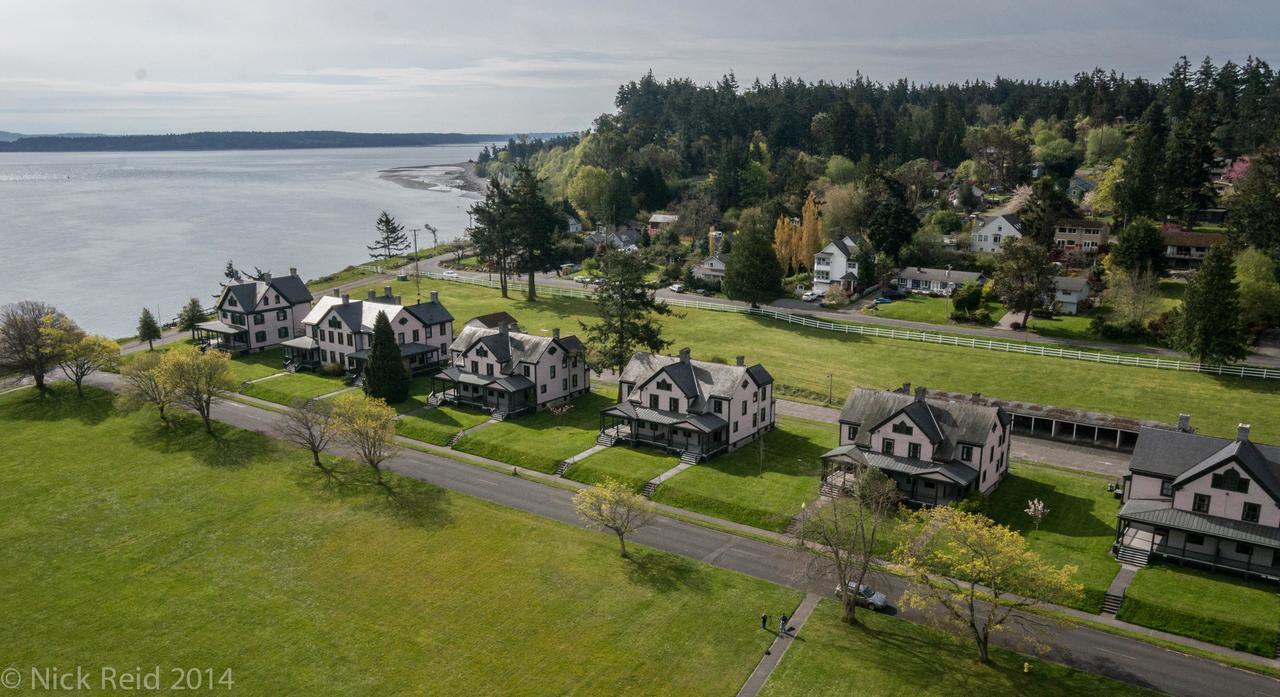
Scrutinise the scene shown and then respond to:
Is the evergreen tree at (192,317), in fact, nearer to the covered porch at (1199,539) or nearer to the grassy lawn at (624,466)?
the grassy lawn at (624,466)

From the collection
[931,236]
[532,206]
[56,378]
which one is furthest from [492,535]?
[931,236]

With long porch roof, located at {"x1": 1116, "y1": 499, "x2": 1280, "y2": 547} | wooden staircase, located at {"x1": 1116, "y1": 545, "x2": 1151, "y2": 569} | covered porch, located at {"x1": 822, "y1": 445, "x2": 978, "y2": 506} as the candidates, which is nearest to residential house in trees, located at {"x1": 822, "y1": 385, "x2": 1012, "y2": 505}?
covered porch, located at {"x1": 822, "y1": 445, "x2": 978, "y2": 506}

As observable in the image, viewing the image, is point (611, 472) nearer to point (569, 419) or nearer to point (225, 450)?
point (569, 419)

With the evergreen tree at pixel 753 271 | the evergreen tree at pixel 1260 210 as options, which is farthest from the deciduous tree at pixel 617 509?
the evergreen tree at pixel 1260 210

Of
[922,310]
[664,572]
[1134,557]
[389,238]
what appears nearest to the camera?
[1134,557]

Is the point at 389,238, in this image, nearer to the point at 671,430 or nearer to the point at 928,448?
the point at 671,430

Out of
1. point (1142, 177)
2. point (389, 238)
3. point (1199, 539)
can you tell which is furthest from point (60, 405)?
point (1142, 177)
